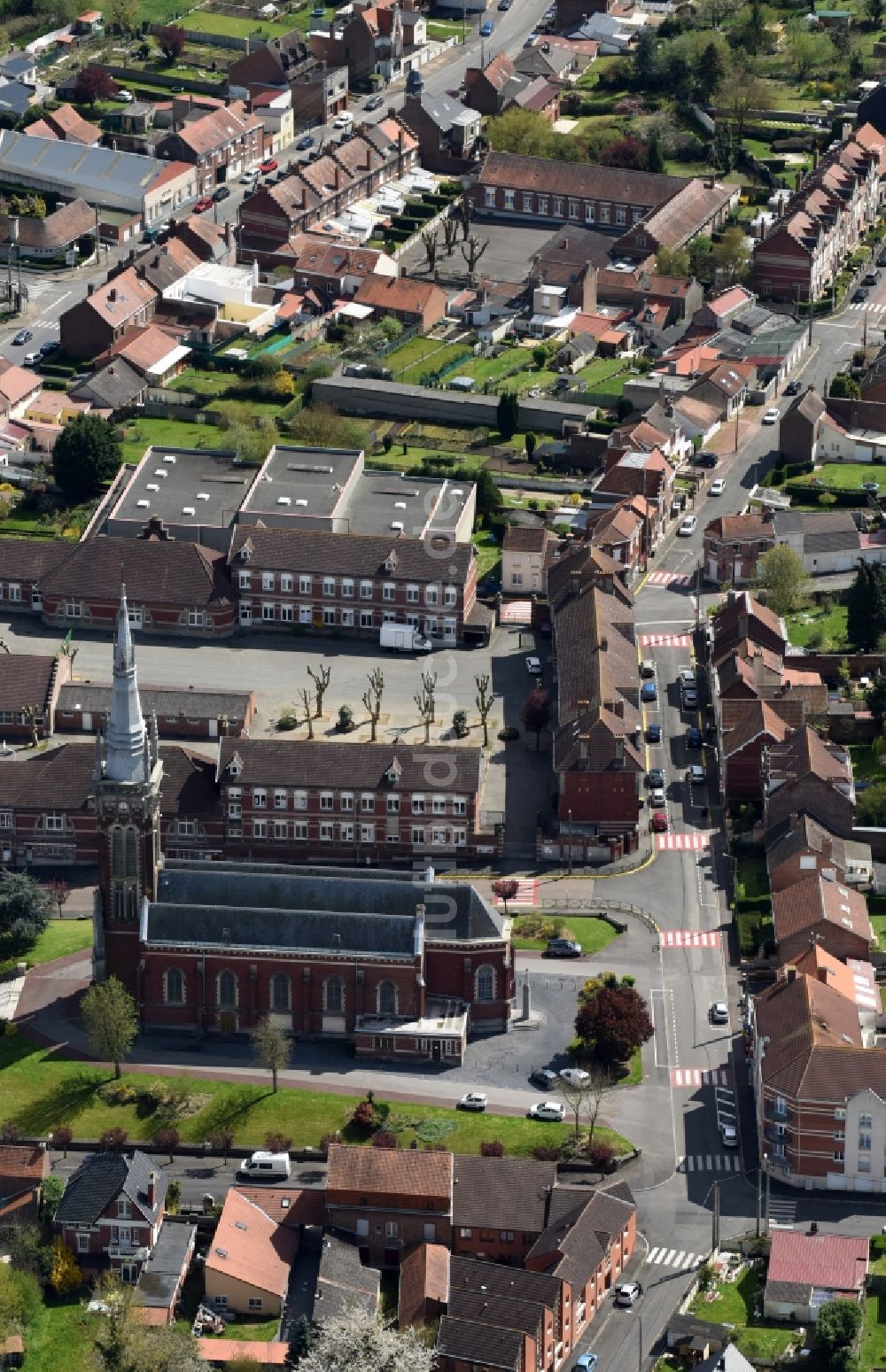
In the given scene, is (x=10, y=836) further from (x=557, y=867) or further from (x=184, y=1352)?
(x=184, y=1352)

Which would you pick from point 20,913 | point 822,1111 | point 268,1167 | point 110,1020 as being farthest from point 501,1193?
point 20,913

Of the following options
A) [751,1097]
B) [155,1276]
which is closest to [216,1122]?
[155,1276]

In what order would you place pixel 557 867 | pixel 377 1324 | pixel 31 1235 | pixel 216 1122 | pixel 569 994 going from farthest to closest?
pixel 557 867 → pixel 569 994 → pixel 216 1122 → pixel 31 1235 → pixel 377 1324

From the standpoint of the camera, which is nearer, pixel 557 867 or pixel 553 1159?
pixel 553 1159

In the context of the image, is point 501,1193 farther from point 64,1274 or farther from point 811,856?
point 811,856

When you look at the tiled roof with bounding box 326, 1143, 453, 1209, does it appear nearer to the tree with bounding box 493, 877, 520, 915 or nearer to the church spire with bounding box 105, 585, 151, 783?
the church spire with bounding box 105, 585, 151, 783

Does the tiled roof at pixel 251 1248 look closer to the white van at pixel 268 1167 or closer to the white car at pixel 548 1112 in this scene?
the white van at pixel 268 1167
